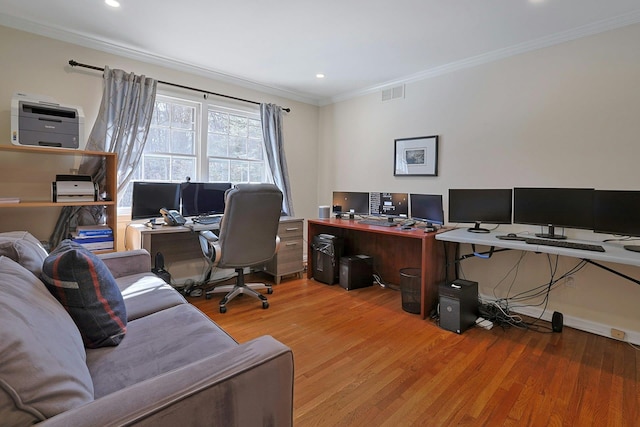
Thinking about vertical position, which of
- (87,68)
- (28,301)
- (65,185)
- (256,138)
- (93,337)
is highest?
(87,68)

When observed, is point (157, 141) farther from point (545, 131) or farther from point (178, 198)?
point (545, 131)

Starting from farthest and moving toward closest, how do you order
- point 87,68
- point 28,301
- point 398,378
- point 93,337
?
1. point 87,68
2. point 398,378
3. point 93,337
4. point 28,301

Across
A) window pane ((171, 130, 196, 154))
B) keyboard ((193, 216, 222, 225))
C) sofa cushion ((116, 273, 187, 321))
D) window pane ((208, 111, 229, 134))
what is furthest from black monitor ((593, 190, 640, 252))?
window pane ((171, 130, 196, 154))

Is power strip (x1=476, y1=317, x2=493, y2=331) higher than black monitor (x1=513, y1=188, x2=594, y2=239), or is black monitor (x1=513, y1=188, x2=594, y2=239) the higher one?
black monitor (x1=513, y1=188, x2=594, y2=239)

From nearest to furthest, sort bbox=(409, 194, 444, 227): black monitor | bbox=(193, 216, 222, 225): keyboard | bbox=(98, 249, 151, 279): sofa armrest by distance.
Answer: bbox=(98, 249, 151, 279): sofa armrest, bbox=(409, 194, 444, 227): black monitor, bbox=(193, 216, 222, 225): keyboard

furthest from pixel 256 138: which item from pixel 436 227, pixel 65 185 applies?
pixel 436 227

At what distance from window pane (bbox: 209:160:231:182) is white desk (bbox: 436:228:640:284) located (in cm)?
268

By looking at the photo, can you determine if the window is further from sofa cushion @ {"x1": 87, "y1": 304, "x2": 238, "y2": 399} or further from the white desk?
the white desk

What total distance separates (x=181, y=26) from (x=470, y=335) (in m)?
3.54

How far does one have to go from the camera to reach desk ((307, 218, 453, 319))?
290cm

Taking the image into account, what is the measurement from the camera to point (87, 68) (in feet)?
9.72

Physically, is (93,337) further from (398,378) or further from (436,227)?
(436,227)

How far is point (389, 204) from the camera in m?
3.72

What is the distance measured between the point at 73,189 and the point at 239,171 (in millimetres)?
1876
